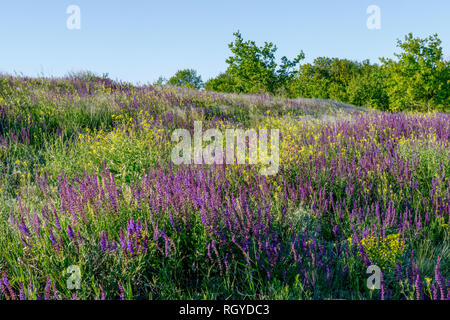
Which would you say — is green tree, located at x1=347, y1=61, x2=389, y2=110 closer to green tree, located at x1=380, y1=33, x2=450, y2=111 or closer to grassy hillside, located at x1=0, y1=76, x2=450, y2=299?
green tree, located at x1=380, y1=33, x2=450, y2=111

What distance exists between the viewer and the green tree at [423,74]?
18141 millimetres

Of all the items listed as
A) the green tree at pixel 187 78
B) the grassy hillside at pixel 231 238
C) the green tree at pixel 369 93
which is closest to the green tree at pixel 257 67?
the green tree at pixel 369 93

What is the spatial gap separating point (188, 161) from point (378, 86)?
30.3 metres

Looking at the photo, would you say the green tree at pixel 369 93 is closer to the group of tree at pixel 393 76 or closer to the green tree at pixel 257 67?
the group of tree at pixel 393 76

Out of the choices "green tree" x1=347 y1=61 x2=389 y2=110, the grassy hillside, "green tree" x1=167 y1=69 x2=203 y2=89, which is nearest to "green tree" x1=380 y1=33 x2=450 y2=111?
"green tree" x1=347 y1=61 x2=389 y2=110

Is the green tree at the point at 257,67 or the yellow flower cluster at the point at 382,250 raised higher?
the green tree at the point at 257,67

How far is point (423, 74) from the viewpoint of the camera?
18359 millimetres

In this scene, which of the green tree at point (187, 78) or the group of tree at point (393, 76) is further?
the green tree at point (187, 78)

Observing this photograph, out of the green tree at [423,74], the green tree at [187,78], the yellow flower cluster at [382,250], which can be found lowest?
the yellow flower cluster at [382,250]

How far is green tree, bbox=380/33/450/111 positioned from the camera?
18.1 m
